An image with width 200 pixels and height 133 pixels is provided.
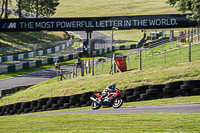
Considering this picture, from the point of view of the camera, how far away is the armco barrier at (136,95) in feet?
49.9

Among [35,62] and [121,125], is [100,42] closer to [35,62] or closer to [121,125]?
[35,62]

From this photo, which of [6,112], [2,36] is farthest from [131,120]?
[2,36]

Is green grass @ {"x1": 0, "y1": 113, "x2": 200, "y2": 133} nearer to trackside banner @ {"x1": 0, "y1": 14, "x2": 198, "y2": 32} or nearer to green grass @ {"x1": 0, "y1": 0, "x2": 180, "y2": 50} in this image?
trackside banner @ {"x1": 0, "y1": 14, "x2": 198, "y2": 32}

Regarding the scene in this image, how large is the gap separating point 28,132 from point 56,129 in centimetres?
70

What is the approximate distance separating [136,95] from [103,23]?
2971 centimetres

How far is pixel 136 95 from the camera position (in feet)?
53.0

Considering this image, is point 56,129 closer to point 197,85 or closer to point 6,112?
point 197,85

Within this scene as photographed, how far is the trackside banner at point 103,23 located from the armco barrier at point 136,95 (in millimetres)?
25933

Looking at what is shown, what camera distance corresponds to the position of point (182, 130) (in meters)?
8.01

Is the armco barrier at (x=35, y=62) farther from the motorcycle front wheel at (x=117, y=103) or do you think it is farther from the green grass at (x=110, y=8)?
the green grass at (x=110, y=8)

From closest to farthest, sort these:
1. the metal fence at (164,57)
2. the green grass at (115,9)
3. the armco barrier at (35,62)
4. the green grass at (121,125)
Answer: the green grass at (121,125) → the metal fence at (164,57) → the armco barrier at (35,62) → the green grass at (115,9)

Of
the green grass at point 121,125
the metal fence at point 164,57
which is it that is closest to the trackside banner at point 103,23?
the metal fence at point 164,57

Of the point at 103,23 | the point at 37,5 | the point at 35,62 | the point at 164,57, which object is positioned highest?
the point at 37,5

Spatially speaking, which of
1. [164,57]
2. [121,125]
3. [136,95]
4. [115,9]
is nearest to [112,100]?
[136,95]
